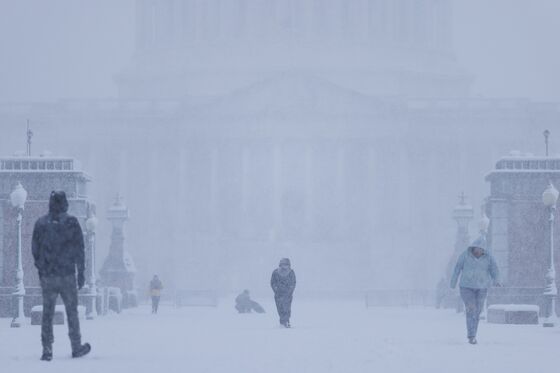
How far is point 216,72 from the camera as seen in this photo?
130 meters

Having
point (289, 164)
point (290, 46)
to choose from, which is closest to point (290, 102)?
point (289, 164)

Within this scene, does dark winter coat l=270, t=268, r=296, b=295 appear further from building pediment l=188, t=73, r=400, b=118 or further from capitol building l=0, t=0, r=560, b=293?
building pediment l=188, t=73, r=400, b=118

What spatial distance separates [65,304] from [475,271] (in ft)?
30.2

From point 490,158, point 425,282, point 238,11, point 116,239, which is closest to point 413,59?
point 238,11

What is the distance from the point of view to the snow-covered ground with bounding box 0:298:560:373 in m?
20.9

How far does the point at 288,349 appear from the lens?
1006 inches

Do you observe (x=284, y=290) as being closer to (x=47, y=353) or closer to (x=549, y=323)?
(x=549, y=323)

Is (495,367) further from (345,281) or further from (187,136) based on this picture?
(187,136)

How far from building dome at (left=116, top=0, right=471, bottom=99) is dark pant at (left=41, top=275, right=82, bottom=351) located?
105 meters

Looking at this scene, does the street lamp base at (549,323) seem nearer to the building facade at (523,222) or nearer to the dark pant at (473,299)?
the building facade at (523,222)

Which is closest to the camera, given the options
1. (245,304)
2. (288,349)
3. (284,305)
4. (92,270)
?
(288,349)

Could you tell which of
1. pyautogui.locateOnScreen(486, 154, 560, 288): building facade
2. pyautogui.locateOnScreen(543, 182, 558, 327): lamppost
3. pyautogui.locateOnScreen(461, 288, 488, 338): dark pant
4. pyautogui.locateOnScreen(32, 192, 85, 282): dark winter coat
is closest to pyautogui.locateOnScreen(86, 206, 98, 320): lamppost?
pyautogui.locateOnScreen(486, 154, 560, 288): building facade

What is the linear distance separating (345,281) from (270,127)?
15.0 meters

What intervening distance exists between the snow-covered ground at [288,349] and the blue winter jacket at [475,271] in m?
1.10
